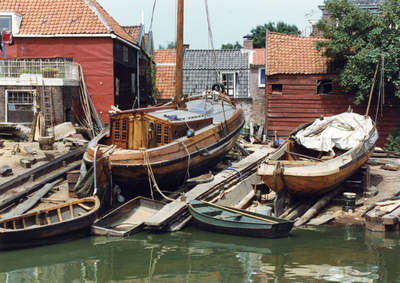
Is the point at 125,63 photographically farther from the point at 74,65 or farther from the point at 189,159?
the point at 189,159

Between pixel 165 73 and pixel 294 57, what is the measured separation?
10.8 m

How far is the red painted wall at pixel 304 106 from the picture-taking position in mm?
22422

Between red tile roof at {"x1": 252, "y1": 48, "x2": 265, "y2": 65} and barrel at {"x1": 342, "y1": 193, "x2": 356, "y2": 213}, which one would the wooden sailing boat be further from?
red tile roof at {"x1": 252, "y1": 48, "x2": 265, "y2": 65}

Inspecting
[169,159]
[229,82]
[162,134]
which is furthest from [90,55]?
[169,159]

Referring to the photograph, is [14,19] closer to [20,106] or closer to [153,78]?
[20,106]

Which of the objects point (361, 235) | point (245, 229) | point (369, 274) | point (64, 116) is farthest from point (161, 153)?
point (64, 116)

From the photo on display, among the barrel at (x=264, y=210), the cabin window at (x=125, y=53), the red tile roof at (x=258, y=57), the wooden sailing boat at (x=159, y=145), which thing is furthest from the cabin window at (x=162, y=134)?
the red tile roof at (x=258, y=57)

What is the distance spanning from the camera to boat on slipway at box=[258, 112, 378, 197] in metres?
12.0

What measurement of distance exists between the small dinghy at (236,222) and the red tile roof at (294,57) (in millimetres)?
12651

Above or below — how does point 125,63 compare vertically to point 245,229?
above

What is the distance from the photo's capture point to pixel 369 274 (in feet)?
28.4

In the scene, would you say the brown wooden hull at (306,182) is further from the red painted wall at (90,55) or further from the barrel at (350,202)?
the red painted wall at (90,55)

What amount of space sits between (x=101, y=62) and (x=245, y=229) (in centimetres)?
1422

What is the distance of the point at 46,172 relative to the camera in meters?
15.5
